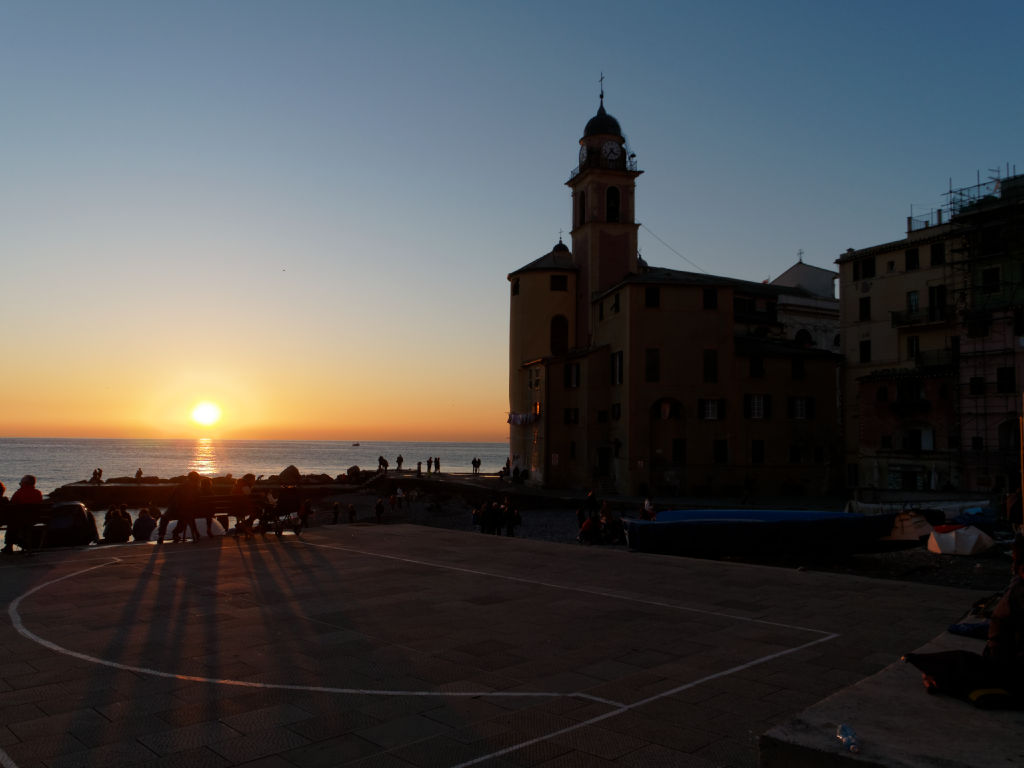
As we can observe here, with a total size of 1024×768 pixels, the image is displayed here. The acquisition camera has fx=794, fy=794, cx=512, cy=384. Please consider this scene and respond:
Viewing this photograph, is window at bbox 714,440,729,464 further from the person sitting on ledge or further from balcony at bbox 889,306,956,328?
the person sitting on ledge

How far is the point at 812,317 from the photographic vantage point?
68.5m

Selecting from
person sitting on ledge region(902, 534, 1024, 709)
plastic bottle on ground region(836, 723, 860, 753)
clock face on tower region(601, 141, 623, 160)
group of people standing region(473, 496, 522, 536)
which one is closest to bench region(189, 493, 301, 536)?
group of people standing region(473, 496, 522, 536)

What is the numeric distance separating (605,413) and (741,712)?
4630 cm

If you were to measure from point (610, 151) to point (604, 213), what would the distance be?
4960 millimetres

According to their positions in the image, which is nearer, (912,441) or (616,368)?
(912,441)

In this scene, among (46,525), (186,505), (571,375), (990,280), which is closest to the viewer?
(46,525)

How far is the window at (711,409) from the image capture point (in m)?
50.5

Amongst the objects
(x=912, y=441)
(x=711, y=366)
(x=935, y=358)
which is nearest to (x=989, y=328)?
(x=935, y=358)

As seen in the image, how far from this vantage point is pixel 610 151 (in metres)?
60.5

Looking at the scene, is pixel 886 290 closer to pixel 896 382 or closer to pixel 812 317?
pixel 896 382

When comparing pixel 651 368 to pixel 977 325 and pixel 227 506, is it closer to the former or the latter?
pixel 977 325

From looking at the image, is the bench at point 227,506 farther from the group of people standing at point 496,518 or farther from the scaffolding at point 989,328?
the scaffolding at point 989,328

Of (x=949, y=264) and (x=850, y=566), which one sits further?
(x=949, y=264)

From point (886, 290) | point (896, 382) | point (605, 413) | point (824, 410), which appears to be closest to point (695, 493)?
point (605, 413)
